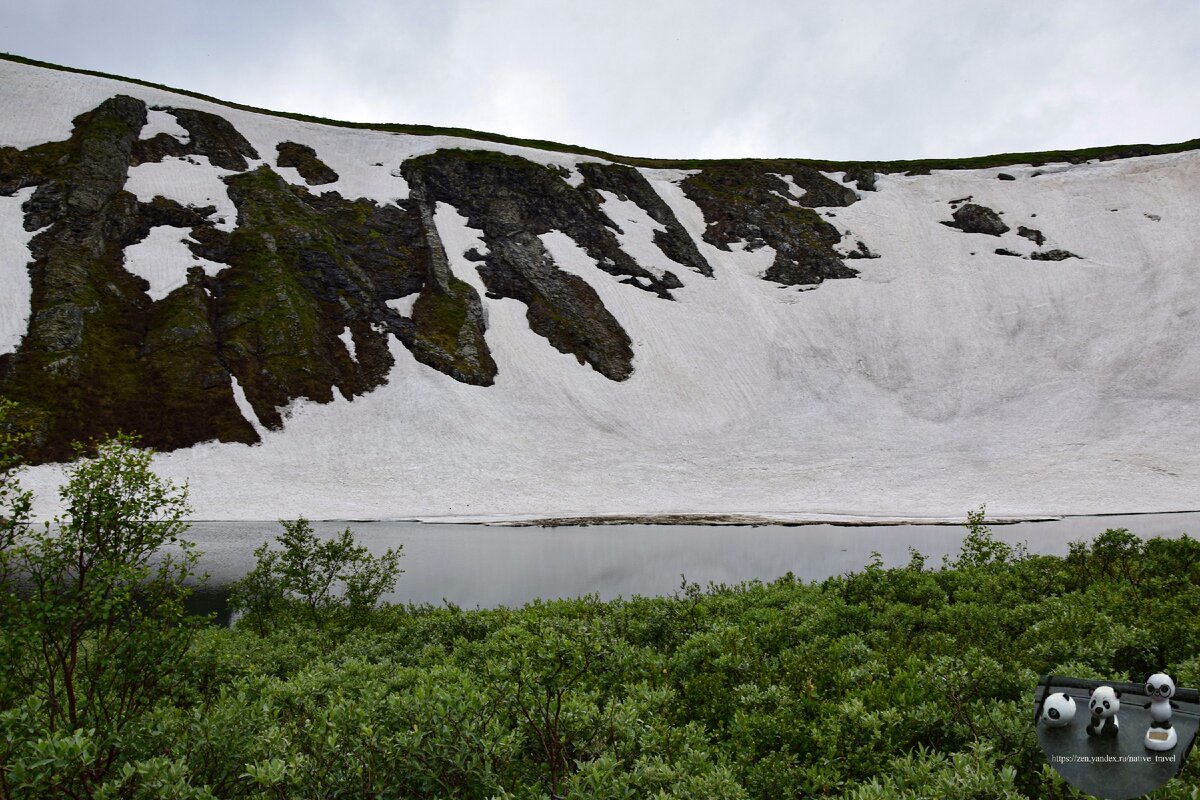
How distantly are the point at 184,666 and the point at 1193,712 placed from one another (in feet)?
37.2

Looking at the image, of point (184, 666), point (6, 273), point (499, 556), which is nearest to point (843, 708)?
point (184, 666)

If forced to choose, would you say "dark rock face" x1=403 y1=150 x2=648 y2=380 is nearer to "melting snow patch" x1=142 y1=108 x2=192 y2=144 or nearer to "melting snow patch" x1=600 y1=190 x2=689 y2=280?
"melting snow patch" x1=600 y1=190 x2=689 y2=280

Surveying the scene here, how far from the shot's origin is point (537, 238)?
284 feet

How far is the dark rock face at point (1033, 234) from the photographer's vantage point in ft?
289

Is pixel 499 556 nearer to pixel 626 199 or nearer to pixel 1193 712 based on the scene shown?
pixel 1193 712

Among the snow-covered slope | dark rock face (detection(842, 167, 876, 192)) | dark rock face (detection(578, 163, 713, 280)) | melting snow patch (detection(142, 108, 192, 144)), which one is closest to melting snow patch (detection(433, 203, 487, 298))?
the snow-covered slope

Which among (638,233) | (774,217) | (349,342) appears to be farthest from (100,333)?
(774,217)

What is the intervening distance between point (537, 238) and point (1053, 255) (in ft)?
217

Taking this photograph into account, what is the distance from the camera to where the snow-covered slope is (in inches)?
2073

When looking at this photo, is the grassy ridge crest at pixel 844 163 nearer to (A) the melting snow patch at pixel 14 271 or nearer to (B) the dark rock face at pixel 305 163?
(B) the dark rock face at pixel 305 163

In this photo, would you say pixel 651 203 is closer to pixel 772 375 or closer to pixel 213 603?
pixel 772 375

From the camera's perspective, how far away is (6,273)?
5938 cm

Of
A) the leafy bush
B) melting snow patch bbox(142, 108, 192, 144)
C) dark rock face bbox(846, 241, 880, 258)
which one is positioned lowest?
the leafy bush

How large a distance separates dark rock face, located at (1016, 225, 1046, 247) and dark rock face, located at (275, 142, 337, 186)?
9269 cm
